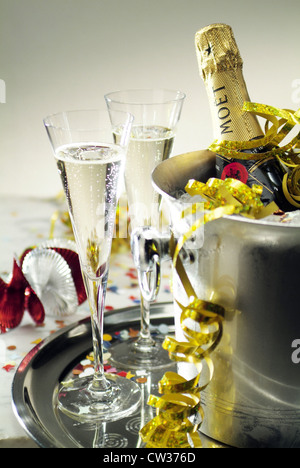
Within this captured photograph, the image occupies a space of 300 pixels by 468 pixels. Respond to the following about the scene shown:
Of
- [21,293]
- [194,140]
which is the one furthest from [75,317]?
[194,140]

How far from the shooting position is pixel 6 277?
58.1 inches

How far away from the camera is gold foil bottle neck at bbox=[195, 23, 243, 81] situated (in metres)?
1.02

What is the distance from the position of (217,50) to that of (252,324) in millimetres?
469

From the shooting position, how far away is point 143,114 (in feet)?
3.71

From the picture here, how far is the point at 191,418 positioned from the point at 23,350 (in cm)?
42

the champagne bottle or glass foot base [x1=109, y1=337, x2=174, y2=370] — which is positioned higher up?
the champagne bottle

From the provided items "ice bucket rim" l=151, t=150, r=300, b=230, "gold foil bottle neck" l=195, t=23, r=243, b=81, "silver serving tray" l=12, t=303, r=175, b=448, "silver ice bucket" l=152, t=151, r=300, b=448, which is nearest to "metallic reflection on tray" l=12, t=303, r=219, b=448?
"silver serving tray" l=12, t=303, r=175, b=448

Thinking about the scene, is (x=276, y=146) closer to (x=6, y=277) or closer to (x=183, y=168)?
(x=183, y=168)

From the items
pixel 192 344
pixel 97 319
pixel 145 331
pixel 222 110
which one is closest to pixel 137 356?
pixel 145 331

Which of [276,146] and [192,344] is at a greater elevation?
[276,146]

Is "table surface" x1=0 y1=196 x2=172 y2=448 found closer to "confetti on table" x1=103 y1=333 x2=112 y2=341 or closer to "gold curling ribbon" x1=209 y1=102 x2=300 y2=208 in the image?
"confetti on table" x1=103 y1=333 x2=112 y2=341

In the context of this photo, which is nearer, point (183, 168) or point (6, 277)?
point (183, 168)

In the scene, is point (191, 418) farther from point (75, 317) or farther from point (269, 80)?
point (269, 80)

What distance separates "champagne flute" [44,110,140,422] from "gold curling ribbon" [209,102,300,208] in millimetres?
165
